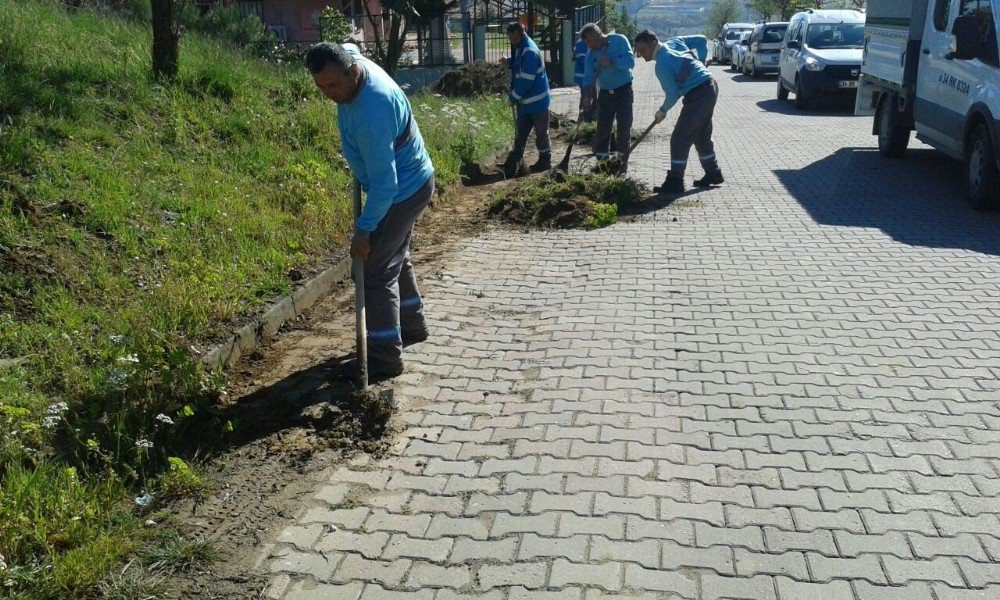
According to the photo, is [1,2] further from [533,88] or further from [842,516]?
[842,516]

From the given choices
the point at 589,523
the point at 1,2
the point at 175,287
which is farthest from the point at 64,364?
the point at 1,2

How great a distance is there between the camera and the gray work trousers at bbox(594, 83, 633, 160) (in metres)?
11.4

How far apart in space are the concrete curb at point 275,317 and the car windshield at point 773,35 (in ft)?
81.3

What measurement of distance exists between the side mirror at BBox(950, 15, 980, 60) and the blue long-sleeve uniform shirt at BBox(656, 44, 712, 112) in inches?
99.2

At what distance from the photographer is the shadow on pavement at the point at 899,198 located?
827cm

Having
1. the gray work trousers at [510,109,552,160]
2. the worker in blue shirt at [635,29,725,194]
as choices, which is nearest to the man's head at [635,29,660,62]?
the worker in blue shirt at [635,29,725,194]

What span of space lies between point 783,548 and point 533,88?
8890 mm

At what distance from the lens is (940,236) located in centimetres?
819

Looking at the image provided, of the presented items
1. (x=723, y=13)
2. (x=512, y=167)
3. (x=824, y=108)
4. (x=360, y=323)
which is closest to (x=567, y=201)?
(x=512, y=167)

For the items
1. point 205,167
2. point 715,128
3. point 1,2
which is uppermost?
point 1,2

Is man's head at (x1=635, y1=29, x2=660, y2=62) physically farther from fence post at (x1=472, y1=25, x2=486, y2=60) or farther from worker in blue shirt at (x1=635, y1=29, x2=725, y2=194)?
fence post at (x1=472, y1=25, x2=486, y2=60)

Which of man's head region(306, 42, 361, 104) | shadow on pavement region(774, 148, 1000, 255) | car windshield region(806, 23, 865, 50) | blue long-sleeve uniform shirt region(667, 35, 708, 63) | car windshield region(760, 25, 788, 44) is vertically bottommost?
shadow on pavement region(774, 148, 1000, 255)

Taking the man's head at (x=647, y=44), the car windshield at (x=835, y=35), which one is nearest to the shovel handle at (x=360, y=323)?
the man's head at (x=647, y=44)

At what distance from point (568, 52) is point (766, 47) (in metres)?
6.56
